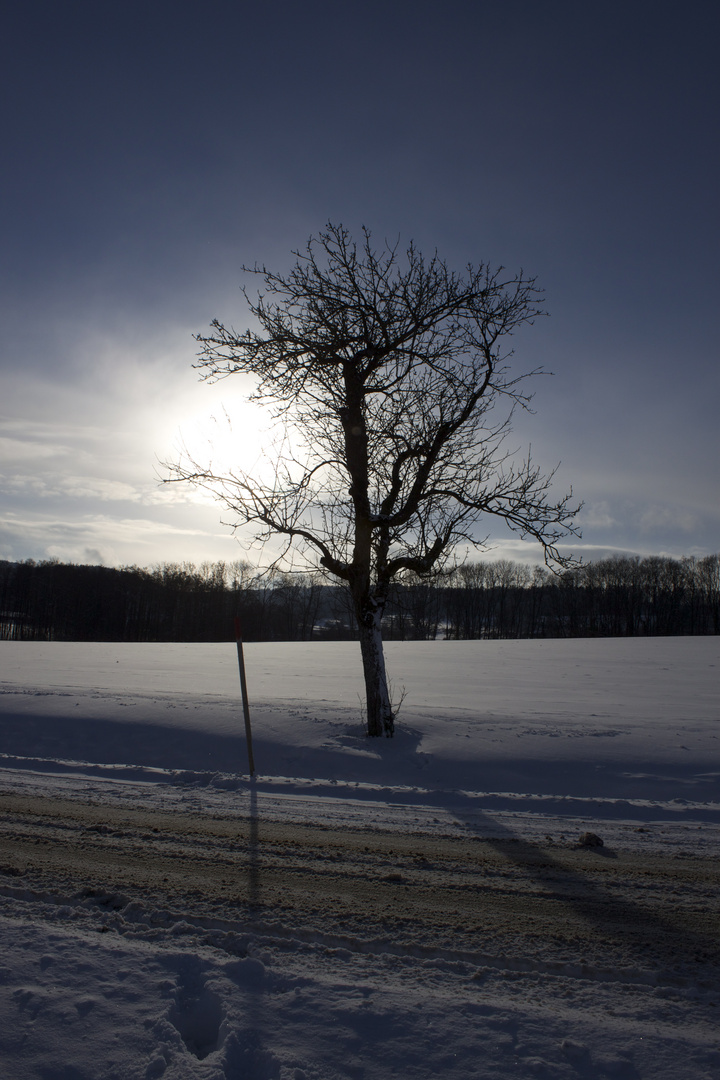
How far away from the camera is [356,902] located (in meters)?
3.94

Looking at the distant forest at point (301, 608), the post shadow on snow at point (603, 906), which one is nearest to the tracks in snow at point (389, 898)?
the post shadow on snow at point (603, 906)

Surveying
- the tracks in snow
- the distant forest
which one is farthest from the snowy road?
the distant forest

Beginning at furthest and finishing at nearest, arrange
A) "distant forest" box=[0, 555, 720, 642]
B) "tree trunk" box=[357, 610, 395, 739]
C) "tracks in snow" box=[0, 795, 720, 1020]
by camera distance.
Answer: "distant forest" box=[0, 555, 720, 642] → "tree trunk" box=[357, 610, 395, 739] → "tracks in snow" box=[0, 795, 720, 1020]

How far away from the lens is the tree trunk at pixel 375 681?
9.03 metres

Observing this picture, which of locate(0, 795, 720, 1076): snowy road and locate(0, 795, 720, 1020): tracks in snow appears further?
locate(0, 795, 720, 1020): tracks in snow

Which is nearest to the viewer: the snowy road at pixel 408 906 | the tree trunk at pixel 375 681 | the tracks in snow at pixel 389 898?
the snowy road at pixel 408 906

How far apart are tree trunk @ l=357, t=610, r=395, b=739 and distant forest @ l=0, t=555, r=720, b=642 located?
62.6 metres

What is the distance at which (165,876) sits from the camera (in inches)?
168

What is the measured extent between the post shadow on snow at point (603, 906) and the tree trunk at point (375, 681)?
146 inches

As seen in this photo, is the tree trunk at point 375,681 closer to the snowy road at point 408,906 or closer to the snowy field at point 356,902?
the snowy field at point 356,902

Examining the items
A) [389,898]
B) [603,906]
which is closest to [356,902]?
[389,898]

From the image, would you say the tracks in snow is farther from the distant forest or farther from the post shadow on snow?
the distant forest

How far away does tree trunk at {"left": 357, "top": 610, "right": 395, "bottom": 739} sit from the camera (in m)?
9.03

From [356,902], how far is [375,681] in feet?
17.4
